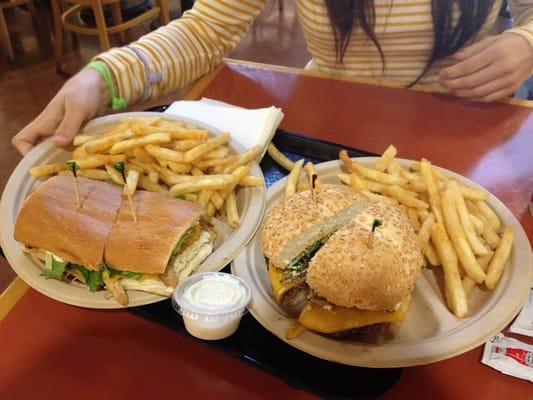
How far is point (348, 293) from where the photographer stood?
1108 mm

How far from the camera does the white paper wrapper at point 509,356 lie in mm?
1111

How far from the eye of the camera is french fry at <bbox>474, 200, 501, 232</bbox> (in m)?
1.39

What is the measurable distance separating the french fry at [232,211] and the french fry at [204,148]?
0.16 m

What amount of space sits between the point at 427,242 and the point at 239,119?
0.84 meters

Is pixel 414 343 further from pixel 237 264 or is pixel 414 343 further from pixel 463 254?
pixel 237 264

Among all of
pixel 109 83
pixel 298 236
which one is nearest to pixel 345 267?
pixel 298 236

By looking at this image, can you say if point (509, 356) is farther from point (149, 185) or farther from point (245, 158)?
point (149, 185)

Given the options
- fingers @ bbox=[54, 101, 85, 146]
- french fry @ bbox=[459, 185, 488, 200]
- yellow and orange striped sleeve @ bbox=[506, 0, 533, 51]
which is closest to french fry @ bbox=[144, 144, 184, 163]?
fingers @ bbox=[54, 101, 85, 146]

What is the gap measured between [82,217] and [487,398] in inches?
43.7

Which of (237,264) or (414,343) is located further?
(237,264)

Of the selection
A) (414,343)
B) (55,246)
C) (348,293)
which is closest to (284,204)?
(348,293)

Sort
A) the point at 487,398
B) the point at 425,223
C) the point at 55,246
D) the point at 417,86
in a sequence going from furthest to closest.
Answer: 1. the point at 417,86
2. the point at 425,223
3. the point at 55,246
4. the point at 487,398

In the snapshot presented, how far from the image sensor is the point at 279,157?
1.74 meters

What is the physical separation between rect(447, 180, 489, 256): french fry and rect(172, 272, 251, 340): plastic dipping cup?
0.63 meters
